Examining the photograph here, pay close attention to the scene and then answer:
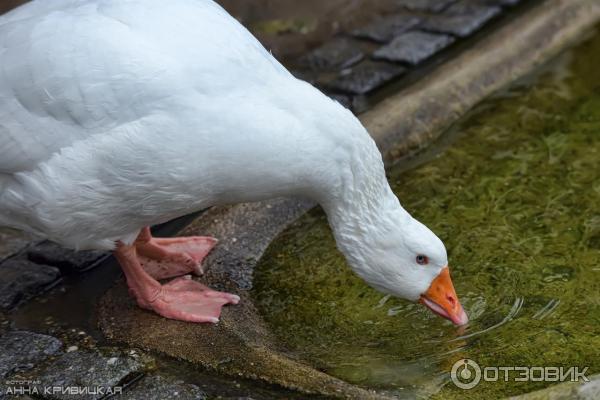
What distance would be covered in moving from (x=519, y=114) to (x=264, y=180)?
2265 mm

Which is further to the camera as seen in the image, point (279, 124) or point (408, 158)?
point (408, 158)

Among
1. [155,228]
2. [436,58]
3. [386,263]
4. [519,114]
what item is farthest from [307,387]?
[436,58]

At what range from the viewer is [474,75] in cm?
554

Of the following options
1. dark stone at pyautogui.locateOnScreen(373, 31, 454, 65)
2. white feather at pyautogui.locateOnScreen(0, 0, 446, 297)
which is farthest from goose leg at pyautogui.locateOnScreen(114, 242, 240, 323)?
dark stone at pyautogui.locateOnScreen(373, 31, 454, 65)

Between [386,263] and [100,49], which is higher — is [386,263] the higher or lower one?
the lower one

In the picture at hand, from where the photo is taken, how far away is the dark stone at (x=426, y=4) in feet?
21.8

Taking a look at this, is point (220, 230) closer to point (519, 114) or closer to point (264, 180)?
point (264, 180)

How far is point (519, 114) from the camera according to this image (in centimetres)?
534

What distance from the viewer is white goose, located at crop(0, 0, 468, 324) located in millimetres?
3426

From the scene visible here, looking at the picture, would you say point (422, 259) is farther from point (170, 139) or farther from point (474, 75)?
point (474, 75)

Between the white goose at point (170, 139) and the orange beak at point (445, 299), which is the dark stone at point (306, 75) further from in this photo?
the orange beak at point (445, 299)

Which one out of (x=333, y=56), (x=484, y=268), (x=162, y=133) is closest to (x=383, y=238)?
(x=484, y=268)

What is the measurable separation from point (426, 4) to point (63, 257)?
3381 mm

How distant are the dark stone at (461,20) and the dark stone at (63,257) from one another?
289cm
